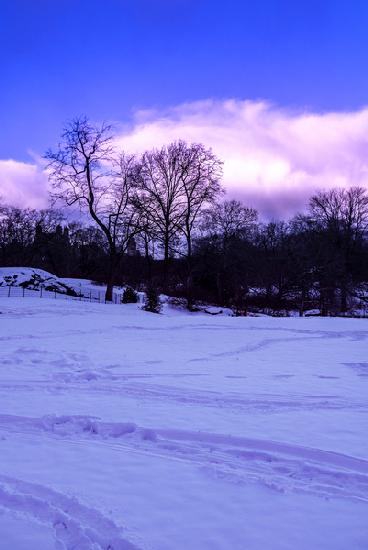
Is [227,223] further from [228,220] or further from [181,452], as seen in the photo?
[181,452]

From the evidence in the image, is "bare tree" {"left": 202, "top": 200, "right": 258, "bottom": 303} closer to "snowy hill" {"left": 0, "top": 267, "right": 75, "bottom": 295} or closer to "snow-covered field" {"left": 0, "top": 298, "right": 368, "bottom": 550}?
"snowy hill" {"left": 0, "top": 267, "right": 75, "bottom": 295}

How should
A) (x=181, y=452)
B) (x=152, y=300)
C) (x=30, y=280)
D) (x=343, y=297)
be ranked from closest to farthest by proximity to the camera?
(x=181, y=452) < (x=152, y=300) < (x=30, y=280) < (x=343, y=297)

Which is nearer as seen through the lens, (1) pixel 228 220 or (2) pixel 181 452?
(2) pixel 181 452

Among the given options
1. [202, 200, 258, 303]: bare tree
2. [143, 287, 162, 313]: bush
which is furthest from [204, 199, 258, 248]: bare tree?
[143, 287, 162, 313]: bush

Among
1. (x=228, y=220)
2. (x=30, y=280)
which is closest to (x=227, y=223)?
(x=228, y=220)

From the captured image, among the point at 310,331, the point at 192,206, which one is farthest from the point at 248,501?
the point at 192,206

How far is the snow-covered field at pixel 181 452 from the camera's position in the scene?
3652 millimetres

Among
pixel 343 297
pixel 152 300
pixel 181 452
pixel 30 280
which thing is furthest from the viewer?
pixel 343 297

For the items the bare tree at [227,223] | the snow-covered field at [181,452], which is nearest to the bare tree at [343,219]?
the bare tree at [227,223]

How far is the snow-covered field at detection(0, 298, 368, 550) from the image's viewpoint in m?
3.65

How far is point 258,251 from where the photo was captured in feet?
182

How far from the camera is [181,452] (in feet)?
17.7

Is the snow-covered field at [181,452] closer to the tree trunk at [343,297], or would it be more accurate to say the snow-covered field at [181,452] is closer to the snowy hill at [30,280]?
the snowy hill at [30,280]

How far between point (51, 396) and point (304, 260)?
126 feet
